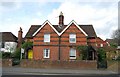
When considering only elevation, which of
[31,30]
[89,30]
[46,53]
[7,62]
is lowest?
[7,62]

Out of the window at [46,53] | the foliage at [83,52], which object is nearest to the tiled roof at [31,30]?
the window at [46,53]

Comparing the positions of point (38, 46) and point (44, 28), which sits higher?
point (44, 28)

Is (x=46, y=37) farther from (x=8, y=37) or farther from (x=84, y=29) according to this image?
(x=8, y=37)

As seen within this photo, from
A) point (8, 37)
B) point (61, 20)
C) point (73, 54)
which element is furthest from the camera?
point (8, 37)

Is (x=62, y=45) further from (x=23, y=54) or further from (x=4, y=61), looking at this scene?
(x=4, y=61)

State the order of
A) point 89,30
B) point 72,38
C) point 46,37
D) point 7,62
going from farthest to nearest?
point 89,30, point 46,37, point 72,38, point 7,62

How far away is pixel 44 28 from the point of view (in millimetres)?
47344

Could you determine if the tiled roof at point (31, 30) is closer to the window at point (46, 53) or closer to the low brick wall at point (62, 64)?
the window at point (46, 53)

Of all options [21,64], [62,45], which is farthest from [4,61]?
[62,45]

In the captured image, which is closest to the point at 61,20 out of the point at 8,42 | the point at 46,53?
the point at 46,53

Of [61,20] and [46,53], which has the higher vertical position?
[61,20]

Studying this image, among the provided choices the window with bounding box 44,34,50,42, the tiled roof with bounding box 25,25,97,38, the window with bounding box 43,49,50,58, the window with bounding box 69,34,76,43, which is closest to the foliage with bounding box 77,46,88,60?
the window with bounding box 69,34,76,43

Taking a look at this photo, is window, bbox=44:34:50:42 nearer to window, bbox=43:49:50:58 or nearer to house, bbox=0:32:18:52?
window, bbox=43:49:50:58

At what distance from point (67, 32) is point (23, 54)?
9.01 meters
